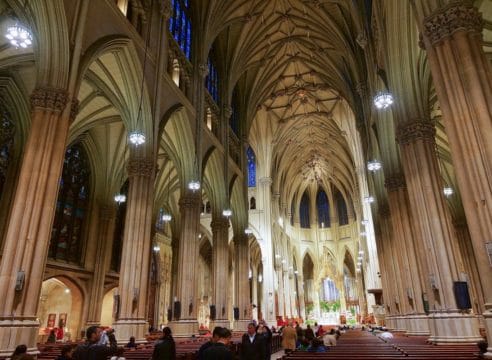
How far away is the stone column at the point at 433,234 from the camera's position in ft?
31.3

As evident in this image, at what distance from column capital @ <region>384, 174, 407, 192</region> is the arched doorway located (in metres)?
18.3

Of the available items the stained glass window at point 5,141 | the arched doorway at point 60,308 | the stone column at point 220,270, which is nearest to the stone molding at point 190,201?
the stone column at point 220,270

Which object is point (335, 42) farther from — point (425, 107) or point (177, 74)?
point (425, 107)

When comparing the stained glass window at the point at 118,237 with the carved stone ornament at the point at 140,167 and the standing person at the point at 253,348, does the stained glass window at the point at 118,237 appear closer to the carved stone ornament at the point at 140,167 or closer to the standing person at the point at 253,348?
the carved stone ornament at the point at 140,167

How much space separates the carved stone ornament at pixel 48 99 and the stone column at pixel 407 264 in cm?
1261

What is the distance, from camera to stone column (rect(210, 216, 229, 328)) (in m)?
21.4

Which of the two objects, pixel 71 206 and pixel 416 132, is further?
pixel 71 206

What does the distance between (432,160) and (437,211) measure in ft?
6.05

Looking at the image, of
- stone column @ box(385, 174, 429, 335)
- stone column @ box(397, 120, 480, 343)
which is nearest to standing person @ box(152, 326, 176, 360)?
stone column @ box(397, 120, 480, 343)

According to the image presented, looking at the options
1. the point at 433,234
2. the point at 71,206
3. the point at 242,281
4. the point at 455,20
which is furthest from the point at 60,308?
the point at 455,20

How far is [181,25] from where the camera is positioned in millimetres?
19922

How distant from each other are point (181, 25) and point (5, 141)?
10.7m

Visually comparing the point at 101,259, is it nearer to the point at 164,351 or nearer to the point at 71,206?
the point at 71,206

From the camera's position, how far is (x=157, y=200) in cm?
2822
